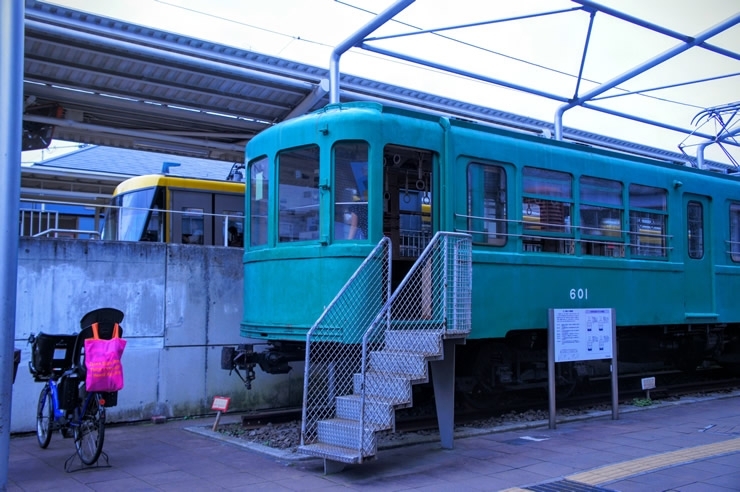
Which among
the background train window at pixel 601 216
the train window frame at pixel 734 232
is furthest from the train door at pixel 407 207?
the train window frame at pixel 734 232

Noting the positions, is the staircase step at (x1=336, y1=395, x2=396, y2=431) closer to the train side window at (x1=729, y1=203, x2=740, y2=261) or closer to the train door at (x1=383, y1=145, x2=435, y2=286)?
the train door at (x1=383, y1=145, x2=435, y2=286)

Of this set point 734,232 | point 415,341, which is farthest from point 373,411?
point 734,232

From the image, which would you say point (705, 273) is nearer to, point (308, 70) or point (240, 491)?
point (308, 70)

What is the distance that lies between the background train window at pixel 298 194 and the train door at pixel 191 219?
5.39m

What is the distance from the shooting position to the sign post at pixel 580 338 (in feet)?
29.8

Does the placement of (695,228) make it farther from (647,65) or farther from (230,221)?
(230,221)

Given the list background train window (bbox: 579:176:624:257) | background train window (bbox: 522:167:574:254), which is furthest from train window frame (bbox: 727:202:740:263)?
background train window (bbox: 522:167:574:254)

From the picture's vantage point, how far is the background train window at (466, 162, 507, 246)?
8.86 m

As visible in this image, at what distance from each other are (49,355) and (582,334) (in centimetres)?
676

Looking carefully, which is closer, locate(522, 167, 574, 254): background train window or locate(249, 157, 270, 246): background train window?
locate(249, 157, 270, 246): background train window

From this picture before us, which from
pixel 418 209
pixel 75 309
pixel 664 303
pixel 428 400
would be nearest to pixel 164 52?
pixel 75 309

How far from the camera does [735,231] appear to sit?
12.9 m

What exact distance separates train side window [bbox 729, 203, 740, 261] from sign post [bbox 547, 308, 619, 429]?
4.35 metres

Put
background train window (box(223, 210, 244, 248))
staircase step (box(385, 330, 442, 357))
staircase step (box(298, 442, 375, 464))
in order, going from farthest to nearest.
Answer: background train window (box(223, 210, 244, 248)) → staircase step (box(385, 330, 442, 357)) → staircase step (box(298, 442, 375, 464))
